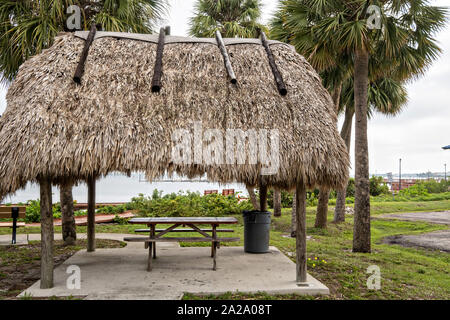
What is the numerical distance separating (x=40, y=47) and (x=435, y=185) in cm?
2710

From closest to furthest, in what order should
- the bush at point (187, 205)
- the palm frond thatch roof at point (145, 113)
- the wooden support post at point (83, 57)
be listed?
the palm frond thatch roof at point (145, 113)
the wooden support post at point (83, 57)
the bush at point (187, 205)

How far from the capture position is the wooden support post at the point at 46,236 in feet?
18.0

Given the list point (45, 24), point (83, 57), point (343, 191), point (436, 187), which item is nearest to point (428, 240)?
point (343, 191)

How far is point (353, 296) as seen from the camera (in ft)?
19.1

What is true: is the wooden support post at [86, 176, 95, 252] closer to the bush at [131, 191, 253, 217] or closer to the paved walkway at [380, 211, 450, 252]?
the bush at [131, 191, 253, 217]

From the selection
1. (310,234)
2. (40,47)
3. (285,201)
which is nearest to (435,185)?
(285,201)

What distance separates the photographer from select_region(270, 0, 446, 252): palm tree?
9.28m

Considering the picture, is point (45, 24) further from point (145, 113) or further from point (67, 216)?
point (145, 113)

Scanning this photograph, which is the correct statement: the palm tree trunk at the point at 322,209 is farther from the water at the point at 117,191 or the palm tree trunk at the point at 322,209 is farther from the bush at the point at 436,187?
the bush at the point at 436,187

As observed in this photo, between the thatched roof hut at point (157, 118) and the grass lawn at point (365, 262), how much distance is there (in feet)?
4.00

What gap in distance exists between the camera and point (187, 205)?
572 inches

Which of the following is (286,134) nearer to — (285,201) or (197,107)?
(197,107)

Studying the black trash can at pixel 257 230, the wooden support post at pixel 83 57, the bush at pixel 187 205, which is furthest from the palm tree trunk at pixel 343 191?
the wooden support post at pixel 83 57

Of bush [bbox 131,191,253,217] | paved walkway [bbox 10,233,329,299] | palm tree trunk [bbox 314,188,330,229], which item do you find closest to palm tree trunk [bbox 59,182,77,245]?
paved walkway [bbox 10,233,329,299]
